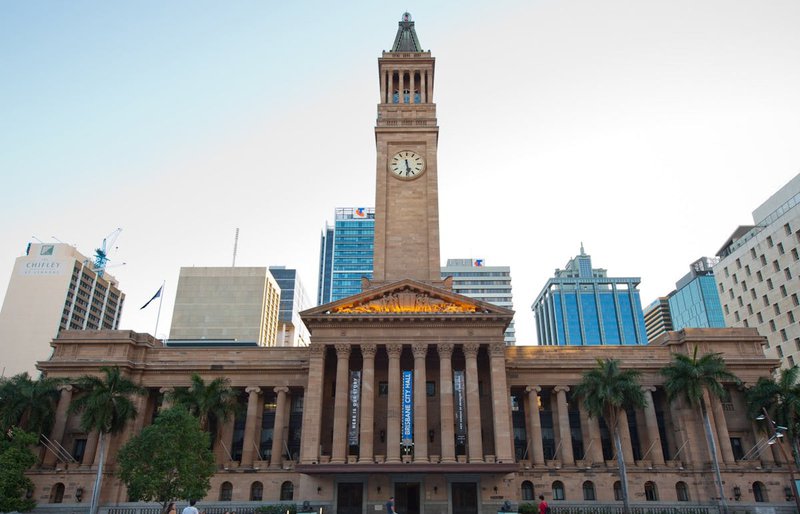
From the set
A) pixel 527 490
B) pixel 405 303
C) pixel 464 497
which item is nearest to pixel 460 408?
pixel 464 497

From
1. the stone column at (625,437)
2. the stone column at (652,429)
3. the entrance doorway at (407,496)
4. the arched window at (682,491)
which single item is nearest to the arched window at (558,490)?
the stone column at (625,437)

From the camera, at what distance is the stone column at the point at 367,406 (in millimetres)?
52938

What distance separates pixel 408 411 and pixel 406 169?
3206 centimetres

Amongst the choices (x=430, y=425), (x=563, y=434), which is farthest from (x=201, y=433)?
(x=563, y=434)

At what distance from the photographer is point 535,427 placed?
60938mm

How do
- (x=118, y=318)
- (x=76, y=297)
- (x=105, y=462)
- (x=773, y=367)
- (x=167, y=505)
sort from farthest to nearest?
(x=118, y=318) → (x=76, y=297) → (x=773, y=367) → (x=105, y=462) → (x=167, y=505)

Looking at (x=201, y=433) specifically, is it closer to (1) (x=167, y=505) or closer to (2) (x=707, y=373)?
(1) (x=167, y=505)

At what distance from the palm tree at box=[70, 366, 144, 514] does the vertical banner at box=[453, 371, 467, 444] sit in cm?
3075

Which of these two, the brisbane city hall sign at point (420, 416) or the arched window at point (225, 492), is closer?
the brisbane city hall sign at point (420, 416)

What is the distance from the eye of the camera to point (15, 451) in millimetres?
49594

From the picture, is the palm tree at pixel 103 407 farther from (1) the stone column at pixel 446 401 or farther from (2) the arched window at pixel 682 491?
(2) the arched window at pixel 682 491

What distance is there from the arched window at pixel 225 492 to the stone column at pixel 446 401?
72.0 ft

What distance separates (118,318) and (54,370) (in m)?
136

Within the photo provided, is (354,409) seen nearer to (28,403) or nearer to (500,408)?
(500,408)
